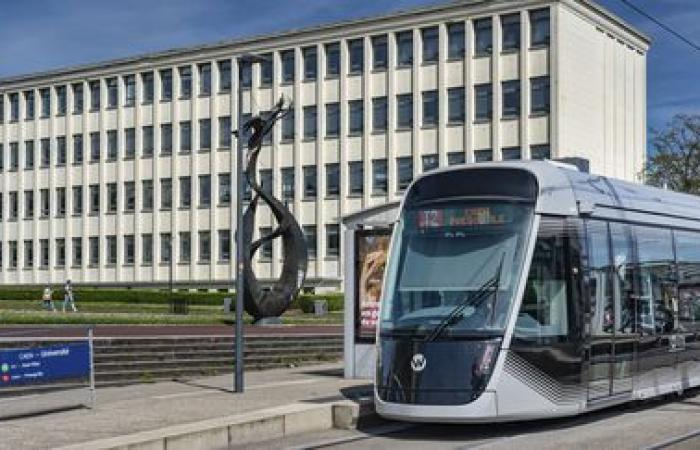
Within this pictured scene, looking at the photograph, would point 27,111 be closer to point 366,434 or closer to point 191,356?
point 191,356

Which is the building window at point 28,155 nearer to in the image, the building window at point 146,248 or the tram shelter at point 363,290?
the building window at point 146,248

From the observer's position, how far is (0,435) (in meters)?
12.8

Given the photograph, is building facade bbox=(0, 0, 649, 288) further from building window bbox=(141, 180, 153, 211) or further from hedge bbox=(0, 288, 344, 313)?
hedge bbox=(0, 288, 344, 313)

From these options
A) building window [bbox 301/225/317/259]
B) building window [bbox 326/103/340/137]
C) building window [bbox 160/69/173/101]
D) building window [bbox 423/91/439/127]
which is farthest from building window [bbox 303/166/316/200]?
building window [bbox 160/69/173/101]

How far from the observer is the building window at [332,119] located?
7156 centimetres

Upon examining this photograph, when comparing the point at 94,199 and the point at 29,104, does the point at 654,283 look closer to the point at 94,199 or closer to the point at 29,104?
the point at 94,199

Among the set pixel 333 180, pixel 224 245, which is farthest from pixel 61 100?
pixel 333 180

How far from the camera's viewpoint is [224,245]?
75.8 m

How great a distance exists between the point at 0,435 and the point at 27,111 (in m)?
76.9

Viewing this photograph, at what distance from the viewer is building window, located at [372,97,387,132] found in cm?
6962

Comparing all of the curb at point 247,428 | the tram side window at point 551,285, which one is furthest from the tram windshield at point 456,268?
the curb at point 247,428

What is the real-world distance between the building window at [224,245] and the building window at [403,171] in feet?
44.3

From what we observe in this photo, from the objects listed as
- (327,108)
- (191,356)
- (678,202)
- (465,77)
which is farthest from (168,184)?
(678,202)

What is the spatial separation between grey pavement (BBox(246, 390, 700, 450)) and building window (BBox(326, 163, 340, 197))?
185 ft
